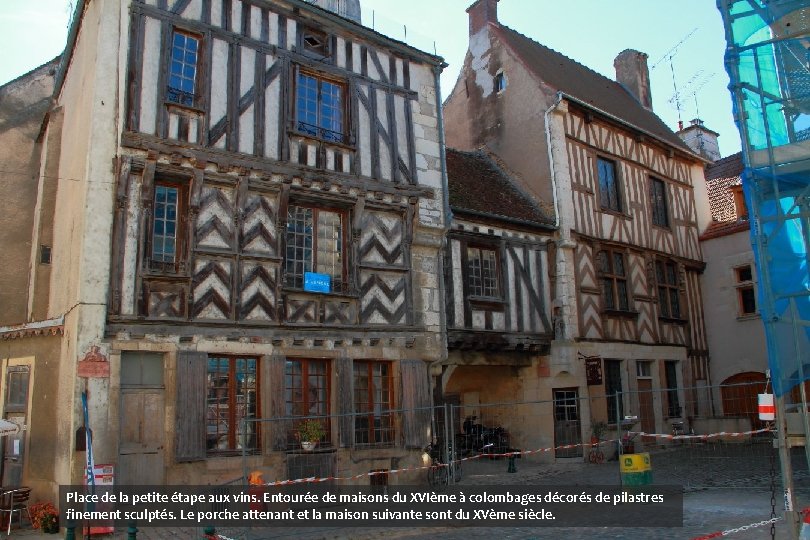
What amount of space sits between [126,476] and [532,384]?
835cm

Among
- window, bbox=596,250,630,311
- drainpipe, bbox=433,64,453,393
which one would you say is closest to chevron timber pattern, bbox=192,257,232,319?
drainpipe, bbox=433,64,453,393

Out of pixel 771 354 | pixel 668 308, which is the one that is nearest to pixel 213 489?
pixel 771 354

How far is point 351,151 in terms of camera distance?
448 inches

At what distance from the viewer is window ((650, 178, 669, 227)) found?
1767 cm

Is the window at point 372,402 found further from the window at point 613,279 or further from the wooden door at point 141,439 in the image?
the window at point 613,279

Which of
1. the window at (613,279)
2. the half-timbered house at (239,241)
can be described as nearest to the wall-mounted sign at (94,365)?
the half-timbered house at (239,241)

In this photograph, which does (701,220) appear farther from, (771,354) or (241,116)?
(241,116)

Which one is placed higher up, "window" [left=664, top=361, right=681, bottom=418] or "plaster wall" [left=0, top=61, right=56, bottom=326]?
"plaster wall" [left=0, top=61, right=56, bottom=326]

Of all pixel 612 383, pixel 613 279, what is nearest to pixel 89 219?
pixel 613 279

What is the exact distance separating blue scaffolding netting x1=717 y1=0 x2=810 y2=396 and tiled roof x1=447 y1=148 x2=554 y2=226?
5.52m

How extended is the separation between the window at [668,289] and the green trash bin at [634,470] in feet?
24.9

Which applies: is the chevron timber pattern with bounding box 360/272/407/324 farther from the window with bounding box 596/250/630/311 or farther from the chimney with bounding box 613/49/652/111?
the chimney with bounding box 613/49/652/111

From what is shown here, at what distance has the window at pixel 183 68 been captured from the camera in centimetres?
986

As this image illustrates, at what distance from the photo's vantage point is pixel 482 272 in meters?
13.6
